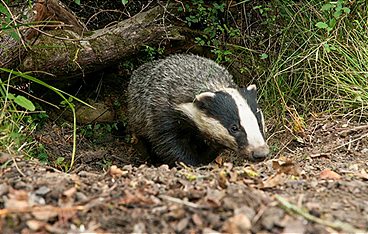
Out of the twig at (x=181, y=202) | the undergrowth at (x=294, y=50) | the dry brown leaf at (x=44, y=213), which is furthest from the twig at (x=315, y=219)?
the undergrowth at (x=294, y=50)

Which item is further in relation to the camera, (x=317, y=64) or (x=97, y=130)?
(x=97, y=130)

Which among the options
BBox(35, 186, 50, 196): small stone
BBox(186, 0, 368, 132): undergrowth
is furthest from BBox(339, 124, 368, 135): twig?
BBox(35, 186, 50, 196): small stone

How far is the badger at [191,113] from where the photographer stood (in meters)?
4.83

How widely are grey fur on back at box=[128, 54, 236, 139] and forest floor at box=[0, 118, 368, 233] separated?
1.87m

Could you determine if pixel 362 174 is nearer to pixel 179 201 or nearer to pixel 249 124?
pixel 249 124

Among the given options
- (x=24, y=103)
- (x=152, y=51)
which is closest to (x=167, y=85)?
(x=152, y=51)

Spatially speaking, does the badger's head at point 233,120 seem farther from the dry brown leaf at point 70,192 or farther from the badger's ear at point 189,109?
the dry brown leaf at point 70,192

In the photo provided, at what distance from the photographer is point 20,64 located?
5.30 meters

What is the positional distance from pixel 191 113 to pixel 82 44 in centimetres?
155

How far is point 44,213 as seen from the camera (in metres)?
2.43

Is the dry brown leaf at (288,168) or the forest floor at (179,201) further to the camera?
the dry brown leaf at (288,168)

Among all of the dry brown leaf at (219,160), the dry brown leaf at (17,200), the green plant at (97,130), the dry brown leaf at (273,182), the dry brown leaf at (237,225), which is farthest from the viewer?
the green plant at (97,130)

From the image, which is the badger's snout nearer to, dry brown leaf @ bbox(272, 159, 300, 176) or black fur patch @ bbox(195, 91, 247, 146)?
black fur patch @ bbox(195, 91, 247, 146)

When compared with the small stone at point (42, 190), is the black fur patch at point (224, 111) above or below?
above
